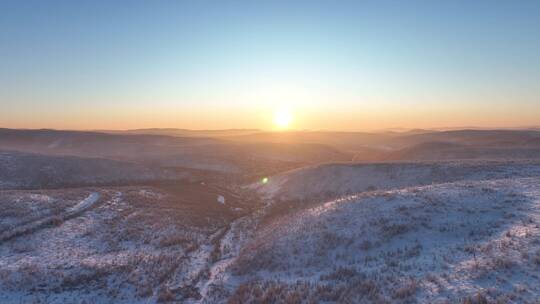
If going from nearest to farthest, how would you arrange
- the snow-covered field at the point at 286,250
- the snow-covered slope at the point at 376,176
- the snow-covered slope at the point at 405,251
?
the snow-covered slope at the point at 405,251 < the snow-covered field at the point at 286,250 < the snow-covered slope at the point at 376,176

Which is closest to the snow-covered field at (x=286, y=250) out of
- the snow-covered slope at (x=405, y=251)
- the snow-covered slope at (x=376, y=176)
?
the snow-covered slope at (x=405, y=251)

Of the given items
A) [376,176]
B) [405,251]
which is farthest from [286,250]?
[376,176]

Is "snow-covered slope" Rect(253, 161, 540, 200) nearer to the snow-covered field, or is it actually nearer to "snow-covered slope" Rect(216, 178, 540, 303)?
the snow-covered field

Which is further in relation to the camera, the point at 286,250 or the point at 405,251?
the point at 286,250

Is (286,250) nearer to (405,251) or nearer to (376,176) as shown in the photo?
(405,251)

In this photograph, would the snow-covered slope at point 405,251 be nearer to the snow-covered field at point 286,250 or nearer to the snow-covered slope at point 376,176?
the snow-covered field at point 286,250

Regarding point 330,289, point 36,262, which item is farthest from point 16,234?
point 330,289
